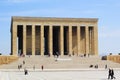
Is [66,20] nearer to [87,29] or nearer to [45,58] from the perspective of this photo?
[87,29]

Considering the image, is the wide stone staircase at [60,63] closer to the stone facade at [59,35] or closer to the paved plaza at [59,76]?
the stone facade at [59,35]

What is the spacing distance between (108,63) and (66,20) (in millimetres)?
13805

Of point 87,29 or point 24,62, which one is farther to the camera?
point 87,29

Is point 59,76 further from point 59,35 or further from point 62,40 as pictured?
point 59,35

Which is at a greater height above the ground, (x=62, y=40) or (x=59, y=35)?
(x=59, y=35)

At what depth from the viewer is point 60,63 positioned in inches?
2381

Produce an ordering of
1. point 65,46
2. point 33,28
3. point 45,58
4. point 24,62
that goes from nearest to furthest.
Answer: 1. point 24,62
2. point 45,58
3. point 33,28
4. point 65,46

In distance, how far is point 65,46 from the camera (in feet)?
247

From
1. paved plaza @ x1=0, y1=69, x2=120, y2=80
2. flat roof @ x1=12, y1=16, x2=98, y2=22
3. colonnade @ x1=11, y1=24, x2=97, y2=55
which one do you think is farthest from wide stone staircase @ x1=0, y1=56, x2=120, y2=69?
paved plaza @ x1=0, y1=69, x2=120, y2=80

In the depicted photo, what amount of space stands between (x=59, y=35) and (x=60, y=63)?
38.1ft

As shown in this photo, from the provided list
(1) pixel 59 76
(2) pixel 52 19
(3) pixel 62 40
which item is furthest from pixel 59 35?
(1) pixel 59 76

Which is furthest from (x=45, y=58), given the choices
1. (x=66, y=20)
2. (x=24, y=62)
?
(x=66, y=20)

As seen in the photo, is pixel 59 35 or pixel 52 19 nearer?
pixel 52 19

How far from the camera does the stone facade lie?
69.1 m
